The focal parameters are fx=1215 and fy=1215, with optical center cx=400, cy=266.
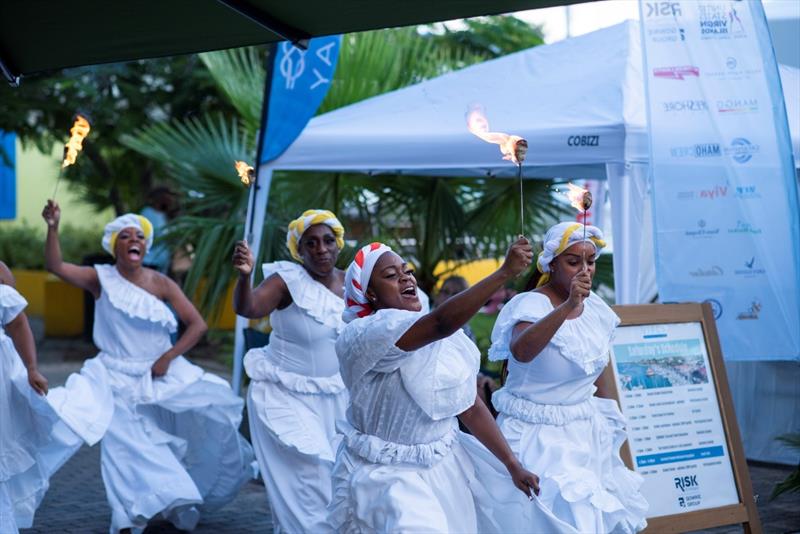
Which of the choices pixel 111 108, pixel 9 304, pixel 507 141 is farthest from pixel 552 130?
pixel 111 108

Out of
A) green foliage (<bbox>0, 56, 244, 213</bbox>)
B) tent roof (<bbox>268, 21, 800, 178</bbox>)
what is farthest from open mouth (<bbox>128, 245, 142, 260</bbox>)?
green foliage (<bbox>0, 56, 244, 213</bbox>)

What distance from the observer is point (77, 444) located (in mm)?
6961

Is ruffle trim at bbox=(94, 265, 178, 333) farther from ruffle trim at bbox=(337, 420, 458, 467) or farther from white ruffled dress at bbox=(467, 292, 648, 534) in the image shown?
ruffle trim at bbox=(337, 420, 458, 467)

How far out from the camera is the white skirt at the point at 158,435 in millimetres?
7035

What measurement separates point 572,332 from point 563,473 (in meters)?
0.65

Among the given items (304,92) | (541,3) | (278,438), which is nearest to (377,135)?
(304,92)

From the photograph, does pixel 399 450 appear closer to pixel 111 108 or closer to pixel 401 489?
pixel 401 489

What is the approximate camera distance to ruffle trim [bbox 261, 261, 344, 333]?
6723 mm

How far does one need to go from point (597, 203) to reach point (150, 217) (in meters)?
5.32

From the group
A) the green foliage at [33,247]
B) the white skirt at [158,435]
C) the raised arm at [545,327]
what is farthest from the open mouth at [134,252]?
the green foliage at [33,247]

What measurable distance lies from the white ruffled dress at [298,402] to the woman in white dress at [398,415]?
82.9 inches

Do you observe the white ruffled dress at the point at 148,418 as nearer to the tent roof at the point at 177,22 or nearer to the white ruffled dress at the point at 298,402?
the white ruffled dress at the point at 298,402

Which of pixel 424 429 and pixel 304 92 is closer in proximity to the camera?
pixel 424 429

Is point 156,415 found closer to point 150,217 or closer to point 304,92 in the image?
point 304,92
